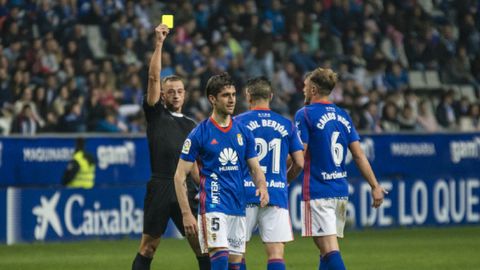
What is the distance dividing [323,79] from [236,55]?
1377 centimetres

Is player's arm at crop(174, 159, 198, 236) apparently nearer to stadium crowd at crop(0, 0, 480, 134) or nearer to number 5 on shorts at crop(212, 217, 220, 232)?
number 5 on shorts at crop(212, 217, 220, 232)

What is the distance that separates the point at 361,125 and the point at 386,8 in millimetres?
6377

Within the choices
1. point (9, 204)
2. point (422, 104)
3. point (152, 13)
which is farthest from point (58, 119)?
point (422, 104)

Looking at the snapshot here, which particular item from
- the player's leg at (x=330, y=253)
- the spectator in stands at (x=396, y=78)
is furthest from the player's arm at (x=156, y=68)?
the spectator in stands at (x=396, y=78)

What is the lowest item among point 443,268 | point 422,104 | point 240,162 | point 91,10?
point 443,268

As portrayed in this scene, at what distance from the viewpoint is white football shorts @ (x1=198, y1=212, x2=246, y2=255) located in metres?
9.37

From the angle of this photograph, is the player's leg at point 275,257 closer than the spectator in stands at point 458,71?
Yes

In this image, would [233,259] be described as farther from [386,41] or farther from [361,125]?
[386,41]

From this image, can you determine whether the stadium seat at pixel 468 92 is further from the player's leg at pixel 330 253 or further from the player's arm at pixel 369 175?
the player's leg at pixel 330 253

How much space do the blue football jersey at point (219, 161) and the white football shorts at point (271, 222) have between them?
74 centimetres

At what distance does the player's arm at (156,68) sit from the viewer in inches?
396

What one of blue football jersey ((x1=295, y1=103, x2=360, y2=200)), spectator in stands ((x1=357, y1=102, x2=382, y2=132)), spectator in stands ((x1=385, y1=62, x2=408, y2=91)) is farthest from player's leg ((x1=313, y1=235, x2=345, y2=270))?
spectator in stands ((x1=385, y1=62, x2=408, y2=91))

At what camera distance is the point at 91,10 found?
23.6 meters

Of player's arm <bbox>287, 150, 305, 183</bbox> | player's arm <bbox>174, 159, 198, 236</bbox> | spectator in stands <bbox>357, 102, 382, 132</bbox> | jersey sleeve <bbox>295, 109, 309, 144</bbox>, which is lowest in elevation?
player's arm <bbox>174, 159, 198, 236</bbox>
